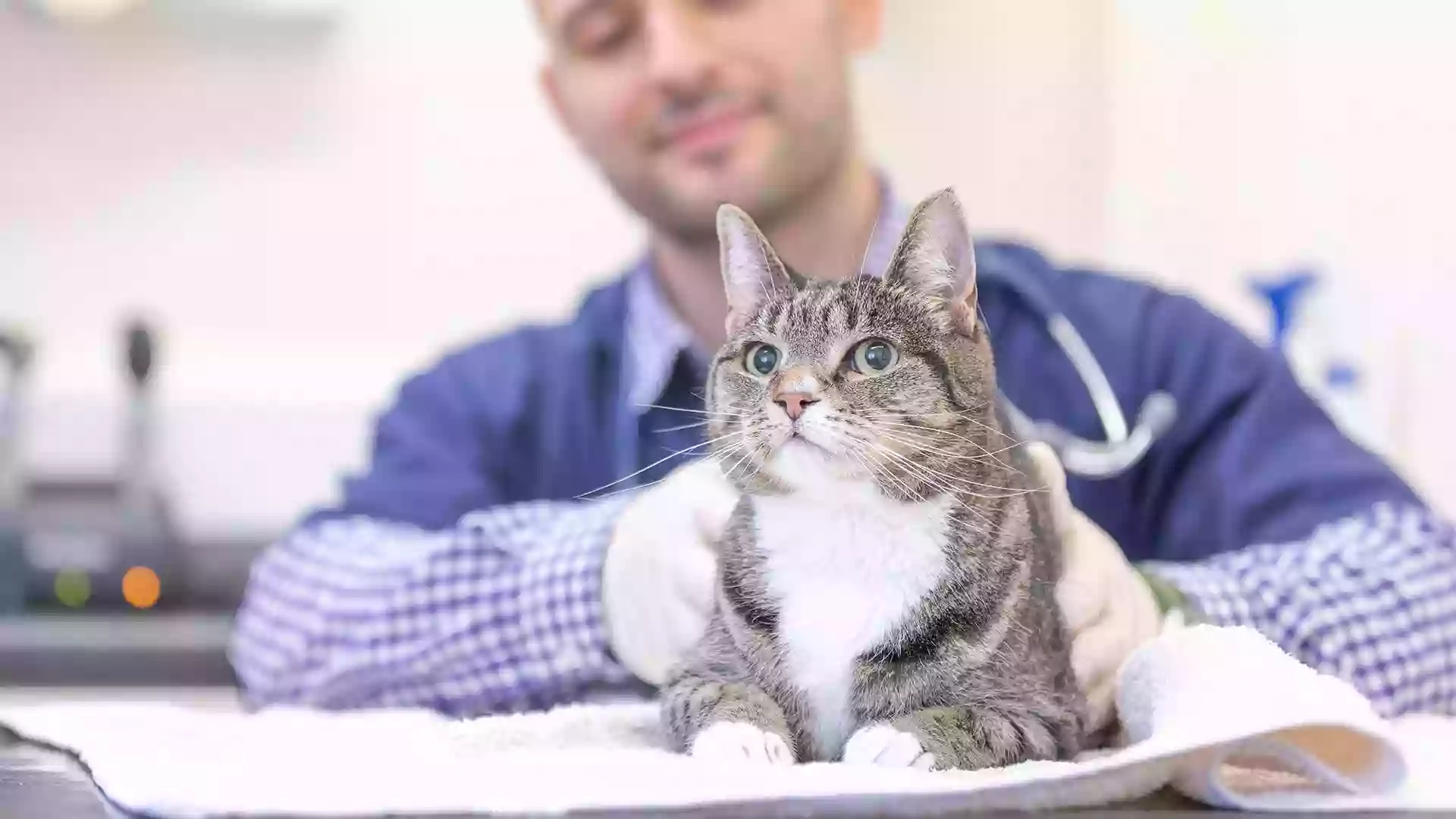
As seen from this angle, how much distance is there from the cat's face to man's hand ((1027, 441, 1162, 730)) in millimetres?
106

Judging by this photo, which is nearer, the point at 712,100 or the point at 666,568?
the point at 666,568

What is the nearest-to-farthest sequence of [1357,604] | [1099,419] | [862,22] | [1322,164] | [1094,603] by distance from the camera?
1. [1094,603]
2. [1357,604]
3. [1099,419]
4. [862,22]
5. [1322,164]

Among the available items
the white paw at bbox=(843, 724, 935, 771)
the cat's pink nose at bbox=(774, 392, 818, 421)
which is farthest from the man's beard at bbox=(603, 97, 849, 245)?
the white paw at bbox=(843, 724, 935, 771)

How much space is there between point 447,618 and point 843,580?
42 cm

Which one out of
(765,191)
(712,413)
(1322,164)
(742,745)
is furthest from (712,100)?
(1322,164)

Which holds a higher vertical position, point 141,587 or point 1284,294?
point 1284,294

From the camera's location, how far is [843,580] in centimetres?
51

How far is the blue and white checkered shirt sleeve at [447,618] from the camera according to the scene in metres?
0.77

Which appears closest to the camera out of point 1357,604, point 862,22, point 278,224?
point 1357,604

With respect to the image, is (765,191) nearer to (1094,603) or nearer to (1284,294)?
(1094,603)

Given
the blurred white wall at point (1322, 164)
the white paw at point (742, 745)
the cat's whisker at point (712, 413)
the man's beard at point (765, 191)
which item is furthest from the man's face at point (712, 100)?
the blurred white wall at point (1322, 164)

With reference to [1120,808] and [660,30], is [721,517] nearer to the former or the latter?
[1120,808]

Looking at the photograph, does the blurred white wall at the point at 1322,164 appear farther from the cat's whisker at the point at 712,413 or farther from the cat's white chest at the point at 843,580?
the cat's white chest at the point at 843,580

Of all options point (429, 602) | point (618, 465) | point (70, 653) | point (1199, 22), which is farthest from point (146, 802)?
point (1199, 22)
